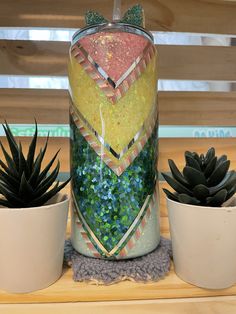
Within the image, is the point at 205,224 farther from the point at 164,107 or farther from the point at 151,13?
the point at 151,13

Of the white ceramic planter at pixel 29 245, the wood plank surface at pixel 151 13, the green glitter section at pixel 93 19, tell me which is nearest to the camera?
the white ceramic planter at pixel 29 245

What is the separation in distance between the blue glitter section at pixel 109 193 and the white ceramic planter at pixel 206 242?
60mm

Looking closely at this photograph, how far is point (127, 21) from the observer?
463 millimetres

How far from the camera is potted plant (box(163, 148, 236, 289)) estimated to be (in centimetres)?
37

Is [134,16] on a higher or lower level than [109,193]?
higher

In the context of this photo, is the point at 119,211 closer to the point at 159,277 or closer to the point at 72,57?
the point at 159,277

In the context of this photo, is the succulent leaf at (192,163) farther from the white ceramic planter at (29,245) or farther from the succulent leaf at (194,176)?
the white ceramic planter at (29,245)

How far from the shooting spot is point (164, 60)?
68cm

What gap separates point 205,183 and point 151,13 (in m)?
0.45

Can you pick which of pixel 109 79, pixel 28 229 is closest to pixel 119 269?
pixel 28 229

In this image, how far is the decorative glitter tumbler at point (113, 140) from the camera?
424 mm

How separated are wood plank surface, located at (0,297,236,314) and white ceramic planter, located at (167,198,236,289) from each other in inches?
1.0

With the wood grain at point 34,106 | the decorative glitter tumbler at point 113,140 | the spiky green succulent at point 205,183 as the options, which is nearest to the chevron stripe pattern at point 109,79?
the decorative glitter tumbler at point 113,140

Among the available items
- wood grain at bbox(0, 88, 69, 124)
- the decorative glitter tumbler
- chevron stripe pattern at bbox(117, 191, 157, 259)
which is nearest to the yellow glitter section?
the decorative glitter tumbler
